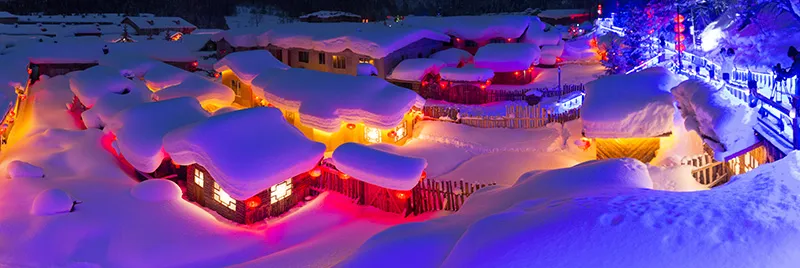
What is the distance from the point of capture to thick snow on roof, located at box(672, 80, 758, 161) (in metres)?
12.0

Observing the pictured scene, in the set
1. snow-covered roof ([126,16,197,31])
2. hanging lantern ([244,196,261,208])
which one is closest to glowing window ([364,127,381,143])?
hanging lantern ([244,196,261,208])

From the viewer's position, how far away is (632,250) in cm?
692

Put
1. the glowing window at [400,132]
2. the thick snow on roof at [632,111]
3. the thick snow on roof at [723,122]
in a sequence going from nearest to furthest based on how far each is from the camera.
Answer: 1. the thick snow on roof at [723,122]
2. the thick snow on roof at [632,111]
3. the glowing window at [400,132]

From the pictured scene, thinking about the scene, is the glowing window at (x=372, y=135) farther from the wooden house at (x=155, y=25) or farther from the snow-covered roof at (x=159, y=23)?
the snow-covered roof at (x=159, y=23)

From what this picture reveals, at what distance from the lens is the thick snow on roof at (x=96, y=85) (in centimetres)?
2667

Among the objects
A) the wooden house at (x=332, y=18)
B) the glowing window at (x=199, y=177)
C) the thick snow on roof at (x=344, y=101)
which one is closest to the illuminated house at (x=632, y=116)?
the thick snow on roof at (x=344, y=101)

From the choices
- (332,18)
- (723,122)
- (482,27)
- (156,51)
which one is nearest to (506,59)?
(482,27)

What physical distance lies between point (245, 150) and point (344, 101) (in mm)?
7369

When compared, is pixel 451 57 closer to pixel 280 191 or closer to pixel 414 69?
pixel 414 69

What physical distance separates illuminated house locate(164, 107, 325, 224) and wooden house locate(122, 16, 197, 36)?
55.5 meters

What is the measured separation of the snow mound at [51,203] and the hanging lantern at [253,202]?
4.62 meters

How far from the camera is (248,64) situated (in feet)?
99.3

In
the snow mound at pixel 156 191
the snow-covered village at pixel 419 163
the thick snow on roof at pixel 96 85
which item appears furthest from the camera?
the thick snow on roof at pixel 96 85

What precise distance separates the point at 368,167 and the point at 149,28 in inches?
2343
